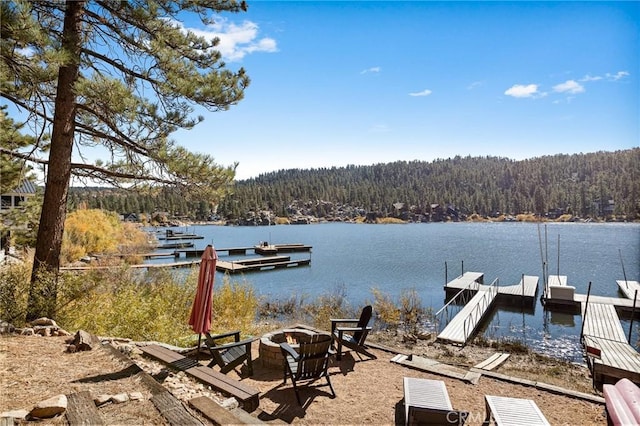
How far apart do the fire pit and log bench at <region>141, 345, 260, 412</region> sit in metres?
1.37

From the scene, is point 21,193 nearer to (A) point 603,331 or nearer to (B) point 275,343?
(B) point 275,343

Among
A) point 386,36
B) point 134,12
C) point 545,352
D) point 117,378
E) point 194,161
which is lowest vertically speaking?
point 545,352

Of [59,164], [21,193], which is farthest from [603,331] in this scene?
[21,193]

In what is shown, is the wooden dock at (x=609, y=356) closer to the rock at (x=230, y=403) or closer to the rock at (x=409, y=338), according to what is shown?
the rock at (x=409, y=338)

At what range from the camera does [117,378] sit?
384 centimetres

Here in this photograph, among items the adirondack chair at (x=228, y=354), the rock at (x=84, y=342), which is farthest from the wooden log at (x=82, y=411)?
the adirondack chair at (x=228, y=354)

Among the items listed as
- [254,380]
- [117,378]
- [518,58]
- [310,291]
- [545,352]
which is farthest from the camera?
[310,291]

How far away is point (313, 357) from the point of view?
4664 mm

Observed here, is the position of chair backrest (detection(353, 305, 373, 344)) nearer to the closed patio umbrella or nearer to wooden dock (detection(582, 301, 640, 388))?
the closed patio umbrella

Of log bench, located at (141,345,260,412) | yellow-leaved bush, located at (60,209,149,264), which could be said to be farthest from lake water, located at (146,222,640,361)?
log bench, located at (141,345,260,412)

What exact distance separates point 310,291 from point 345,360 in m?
13.4

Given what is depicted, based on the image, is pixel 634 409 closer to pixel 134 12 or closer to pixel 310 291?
pixel 134 12

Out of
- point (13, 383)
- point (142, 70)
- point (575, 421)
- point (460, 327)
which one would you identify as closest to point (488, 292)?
point (460, 327)

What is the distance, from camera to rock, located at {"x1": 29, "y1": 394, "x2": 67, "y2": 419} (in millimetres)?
2918
